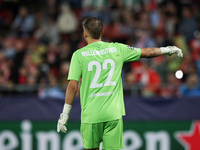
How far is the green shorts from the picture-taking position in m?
5.32

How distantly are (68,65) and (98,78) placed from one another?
5.94 m

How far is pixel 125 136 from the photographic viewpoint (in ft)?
28.9

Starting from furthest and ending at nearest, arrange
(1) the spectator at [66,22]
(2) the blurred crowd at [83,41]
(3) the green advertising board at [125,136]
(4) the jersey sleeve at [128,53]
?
1. (1) the spectator at [66,22]
2. (2) the blurred crowd at [83,41]
3. (3) the green advertising board at [125,136]
4. (4) the jersey sleeve at [128,53]

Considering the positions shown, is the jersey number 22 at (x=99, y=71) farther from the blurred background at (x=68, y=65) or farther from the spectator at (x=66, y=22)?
the spectator at (x=66, y=22)

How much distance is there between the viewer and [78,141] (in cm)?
877

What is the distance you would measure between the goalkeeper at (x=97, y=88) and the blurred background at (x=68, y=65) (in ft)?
8.63

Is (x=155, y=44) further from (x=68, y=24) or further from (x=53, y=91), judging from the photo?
(x=53, y=91)

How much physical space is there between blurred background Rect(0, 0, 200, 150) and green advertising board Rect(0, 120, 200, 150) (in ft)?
0.07

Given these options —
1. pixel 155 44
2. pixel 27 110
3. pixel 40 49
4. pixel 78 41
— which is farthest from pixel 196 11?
pixel 27 110

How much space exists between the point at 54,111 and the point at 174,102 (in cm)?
255

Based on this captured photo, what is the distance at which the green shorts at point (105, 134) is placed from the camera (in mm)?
5316


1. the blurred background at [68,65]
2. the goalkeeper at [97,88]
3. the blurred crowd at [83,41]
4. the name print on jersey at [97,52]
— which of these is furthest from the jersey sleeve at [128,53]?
the blurred crowd at [83,41]

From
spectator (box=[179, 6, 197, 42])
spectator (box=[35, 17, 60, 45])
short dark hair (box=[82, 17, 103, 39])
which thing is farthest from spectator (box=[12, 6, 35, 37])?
short dark hair (box=[82, 17, 103, 39])

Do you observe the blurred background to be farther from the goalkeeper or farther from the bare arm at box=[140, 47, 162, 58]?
the goalkeeper
